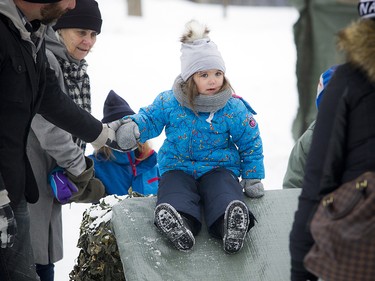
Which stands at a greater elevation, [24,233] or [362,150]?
[362,150]

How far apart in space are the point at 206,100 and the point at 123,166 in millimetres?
824

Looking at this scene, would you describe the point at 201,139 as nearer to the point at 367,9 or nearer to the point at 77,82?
the point at 77,82

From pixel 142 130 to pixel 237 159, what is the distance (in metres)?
0.54

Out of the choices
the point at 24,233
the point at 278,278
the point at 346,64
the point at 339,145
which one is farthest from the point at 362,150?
the point at 24,233

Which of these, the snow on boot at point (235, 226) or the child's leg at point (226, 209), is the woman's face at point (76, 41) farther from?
the snow on boot at point (235, 226)

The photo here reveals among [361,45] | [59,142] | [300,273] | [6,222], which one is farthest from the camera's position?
[59,142]

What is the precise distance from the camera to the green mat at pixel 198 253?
295cm

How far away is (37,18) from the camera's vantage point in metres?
2.56

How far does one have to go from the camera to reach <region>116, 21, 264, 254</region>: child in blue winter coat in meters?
3.21

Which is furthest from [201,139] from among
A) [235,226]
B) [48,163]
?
[48,163]

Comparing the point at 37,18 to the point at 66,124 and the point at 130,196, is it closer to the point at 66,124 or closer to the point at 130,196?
the point at 66,124

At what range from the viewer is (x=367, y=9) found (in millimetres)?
1815

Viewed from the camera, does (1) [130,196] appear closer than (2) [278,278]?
No

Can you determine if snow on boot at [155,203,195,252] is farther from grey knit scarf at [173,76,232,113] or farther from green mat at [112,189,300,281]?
grey knit scarf at [173,76,232,113]
